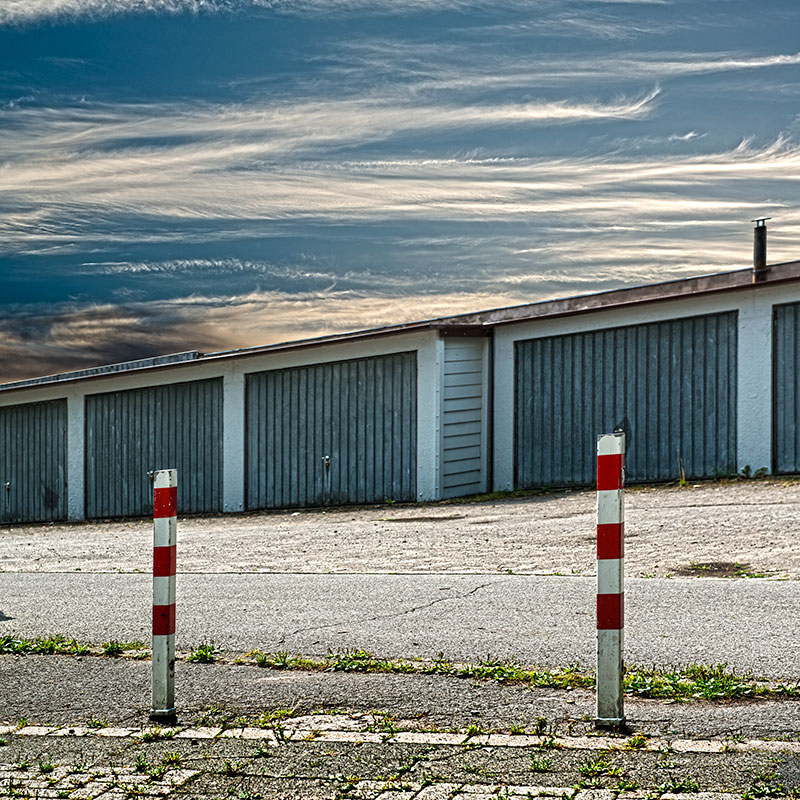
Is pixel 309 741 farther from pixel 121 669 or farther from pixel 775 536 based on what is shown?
pixel 775 536

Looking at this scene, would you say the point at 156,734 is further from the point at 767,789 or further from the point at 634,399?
the point at 634,399

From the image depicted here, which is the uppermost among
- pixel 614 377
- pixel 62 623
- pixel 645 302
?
pixel 645 302

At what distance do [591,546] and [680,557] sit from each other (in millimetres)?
1649

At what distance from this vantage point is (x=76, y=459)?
2692 centimetres

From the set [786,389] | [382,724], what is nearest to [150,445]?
[786,389]

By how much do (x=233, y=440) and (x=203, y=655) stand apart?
17483mm

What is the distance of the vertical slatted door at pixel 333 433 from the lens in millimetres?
21953

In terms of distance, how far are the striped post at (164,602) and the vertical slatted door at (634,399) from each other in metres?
15.3

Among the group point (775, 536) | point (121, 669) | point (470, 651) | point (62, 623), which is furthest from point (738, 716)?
point (775, 536)

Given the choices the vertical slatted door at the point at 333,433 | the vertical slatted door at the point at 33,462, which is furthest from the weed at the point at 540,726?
the vertical slatted door at the point at 33,462

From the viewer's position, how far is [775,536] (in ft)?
41.0

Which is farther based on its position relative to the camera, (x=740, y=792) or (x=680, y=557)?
(x=680, y=557)

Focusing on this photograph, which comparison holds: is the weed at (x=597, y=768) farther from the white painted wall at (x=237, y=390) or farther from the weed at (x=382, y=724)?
the white painted wall at (x=237, y=390)

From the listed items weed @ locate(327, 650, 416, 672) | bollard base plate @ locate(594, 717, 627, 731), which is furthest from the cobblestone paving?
weed @ locate(327, 650, 416, 672)
